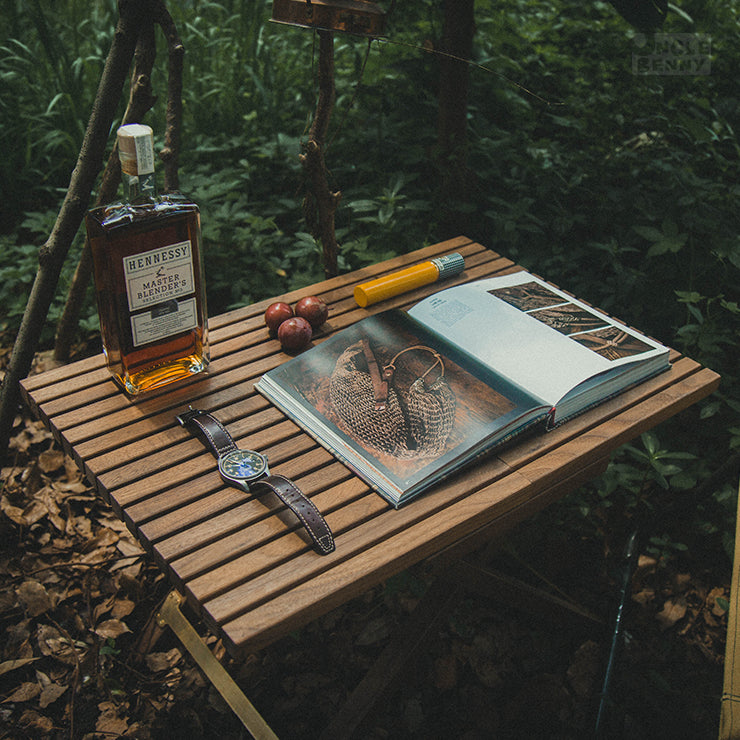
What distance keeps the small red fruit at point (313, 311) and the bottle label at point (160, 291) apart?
9.6 inches

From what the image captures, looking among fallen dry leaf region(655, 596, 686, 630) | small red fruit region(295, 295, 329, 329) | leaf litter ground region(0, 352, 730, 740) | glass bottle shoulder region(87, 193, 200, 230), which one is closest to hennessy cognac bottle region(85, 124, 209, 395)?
glass bottle shoulder region(87, 193, 200, 230)

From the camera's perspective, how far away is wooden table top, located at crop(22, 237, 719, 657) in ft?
3.12

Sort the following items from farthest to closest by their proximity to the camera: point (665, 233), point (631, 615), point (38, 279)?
point (665, 233)
point (631, 615)
point (38, 279)

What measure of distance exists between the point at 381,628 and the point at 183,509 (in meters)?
0.98

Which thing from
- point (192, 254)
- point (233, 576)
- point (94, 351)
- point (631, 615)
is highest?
point (192, 254)

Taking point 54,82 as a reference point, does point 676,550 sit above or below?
below

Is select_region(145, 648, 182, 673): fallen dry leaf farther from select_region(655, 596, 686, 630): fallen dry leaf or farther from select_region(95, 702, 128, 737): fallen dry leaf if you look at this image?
select_region(655, 596, 686, 630): fallen dry leaf

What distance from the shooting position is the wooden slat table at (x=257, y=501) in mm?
952

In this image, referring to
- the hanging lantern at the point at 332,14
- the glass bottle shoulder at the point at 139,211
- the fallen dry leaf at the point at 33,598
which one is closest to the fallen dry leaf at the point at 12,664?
the fallen dry leaf at the point at 33,598

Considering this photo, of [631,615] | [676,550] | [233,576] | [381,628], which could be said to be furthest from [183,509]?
[676,550]

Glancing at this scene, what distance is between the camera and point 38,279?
1.79 metres

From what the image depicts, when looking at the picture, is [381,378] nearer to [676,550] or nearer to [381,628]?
[381,628]

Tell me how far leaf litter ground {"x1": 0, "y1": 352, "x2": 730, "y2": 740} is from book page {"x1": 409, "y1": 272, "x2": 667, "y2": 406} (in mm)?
581

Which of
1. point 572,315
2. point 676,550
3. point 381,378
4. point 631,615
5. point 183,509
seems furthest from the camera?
point 676,550
